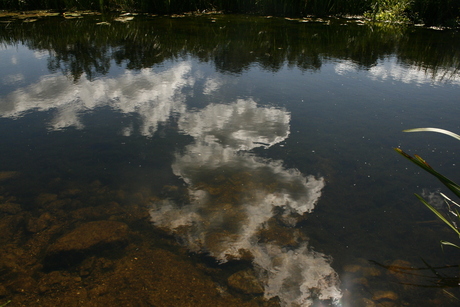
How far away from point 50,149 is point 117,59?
340cm

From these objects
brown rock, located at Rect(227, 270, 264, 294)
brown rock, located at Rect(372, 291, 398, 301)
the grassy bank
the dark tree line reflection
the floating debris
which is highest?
the grassy bank

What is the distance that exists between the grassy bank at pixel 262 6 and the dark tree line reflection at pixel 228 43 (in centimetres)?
109

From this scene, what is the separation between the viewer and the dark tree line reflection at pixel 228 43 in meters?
6.42

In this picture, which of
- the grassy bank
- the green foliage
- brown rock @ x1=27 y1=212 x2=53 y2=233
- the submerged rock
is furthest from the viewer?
the grassy bank

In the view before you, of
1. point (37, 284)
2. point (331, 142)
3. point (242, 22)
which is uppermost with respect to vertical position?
point (242, 22)

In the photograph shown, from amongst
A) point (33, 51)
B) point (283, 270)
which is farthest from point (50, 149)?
point (33, 51)

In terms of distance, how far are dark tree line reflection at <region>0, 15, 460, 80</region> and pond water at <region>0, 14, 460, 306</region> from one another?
0.18m

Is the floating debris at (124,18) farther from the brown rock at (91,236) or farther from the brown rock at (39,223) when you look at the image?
the brown rock at (91,236)

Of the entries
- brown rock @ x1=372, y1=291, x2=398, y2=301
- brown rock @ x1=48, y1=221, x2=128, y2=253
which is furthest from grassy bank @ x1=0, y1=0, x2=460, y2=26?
brown rock @ x1=372, y1=291, x2=398, y2=301

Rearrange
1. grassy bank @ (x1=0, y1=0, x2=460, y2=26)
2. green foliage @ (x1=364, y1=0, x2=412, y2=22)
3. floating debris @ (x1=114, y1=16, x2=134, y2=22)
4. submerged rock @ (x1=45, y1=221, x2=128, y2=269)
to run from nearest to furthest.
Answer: submerged rock @ (x1=45, y1=221, x2=128, y2=269) → floating debris @ (x1=114, y1=16, x2=134, y2=22) → green foliage @ (x1=364, y1=0, x2=412, y2=22) → grassy bank @ (x1=0, y1=0, x2=460, y2=26)

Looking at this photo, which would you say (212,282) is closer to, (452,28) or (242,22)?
(242,22)

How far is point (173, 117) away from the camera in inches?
165

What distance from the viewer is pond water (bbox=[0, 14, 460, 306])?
2.18m

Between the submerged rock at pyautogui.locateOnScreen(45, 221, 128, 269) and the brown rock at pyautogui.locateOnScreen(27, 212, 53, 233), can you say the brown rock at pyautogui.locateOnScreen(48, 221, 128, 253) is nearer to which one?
the submerged rock at pyautogui.locateOnScreen(45, 221, 128, 269)
